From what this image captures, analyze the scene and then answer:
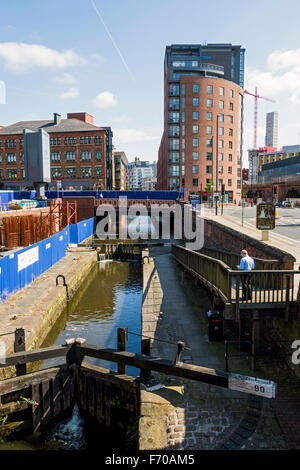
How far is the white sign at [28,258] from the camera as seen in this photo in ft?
60.3

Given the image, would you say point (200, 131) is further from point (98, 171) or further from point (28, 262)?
point (28, 262)

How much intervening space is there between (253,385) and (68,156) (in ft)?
242

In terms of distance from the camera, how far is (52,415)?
32.7 ft

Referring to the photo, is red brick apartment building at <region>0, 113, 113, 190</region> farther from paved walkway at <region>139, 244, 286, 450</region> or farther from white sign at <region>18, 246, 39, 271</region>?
paved walkway at <region>139, 244, 286, 450</region>

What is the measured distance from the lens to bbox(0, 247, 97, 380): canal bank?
42.9 feet

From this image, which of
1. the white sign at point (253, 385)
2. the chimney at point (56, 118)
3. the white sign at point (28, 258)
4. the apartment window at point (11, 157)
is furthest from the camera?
the chimney at point (56, 118)

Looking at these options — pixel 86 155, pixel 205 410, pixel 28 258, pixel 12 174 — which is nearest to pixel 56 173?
pixel 86 155

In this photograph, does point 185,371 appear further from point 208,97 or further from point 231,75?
point 231,75

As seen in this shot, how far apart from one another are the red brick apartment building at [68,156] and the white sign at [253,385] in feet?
219

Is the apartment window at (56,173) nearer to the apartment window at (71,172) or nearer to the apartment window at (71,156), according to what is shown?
the apartment window at (71,172)

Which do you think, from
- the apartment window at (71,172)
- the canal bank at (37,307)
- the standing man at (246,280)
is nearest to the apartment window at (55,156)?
the apartment window at (71,172)

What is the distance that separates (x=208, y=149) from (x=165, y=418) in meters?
69.0

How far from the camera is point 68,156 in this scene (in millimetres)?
75500
